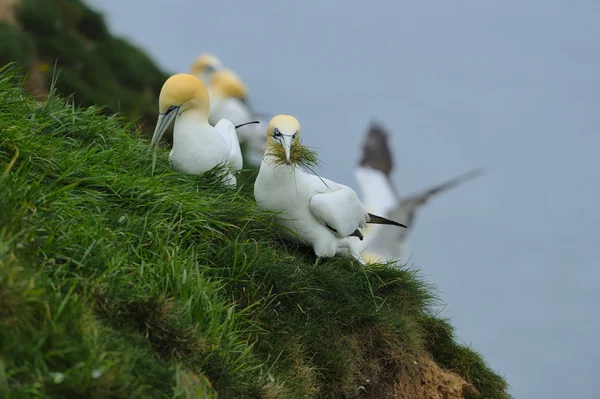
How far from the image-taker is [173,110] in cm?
719

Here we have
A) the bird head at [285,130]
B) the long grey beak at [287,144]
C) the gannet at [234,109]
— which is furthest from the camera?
the gannet at [234,109]

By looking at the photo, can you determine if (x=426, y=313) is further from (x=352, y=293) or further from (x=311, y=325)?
(x=311, y=325)

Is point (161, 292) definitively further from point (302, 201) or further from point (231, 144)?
point (231, 144)

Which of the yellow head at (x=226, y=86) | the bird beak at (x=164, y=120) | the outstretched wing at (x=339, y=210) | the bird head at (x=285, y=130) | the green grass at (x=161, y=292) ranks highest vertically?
the yellow head at (x=226, y=86)

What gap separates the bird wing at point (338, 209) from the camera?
21.6ft

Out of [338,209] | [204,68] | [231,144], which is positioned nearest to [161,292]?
[338,209]

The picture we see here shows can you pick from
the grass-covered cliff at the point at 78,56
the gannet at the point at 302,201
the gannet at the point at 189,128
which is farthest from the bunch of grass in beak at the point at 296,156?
the grass-covered cliff at the point at 78,56

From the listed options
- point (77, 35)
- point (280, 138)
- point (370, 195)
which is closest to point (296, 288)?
point (280, 138)

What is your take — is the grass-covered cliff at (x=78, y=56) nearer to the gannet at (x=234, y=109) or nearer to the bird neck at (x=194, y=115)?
the gannet at (x=234, y=109)

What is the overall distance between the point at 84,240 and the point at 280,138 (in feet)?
5.37

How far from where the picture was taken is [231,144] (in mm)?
7633

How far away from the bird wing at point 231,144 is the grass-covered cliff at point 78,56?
761 centimetres

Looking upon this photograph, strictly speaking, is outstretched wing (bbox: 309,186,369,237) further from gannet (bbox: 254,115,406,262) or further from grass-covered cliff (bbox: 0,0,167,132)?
grass-covered cliff (bbox: 0,0,167,132)

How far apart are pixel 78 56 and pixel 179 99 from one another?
1093cm
